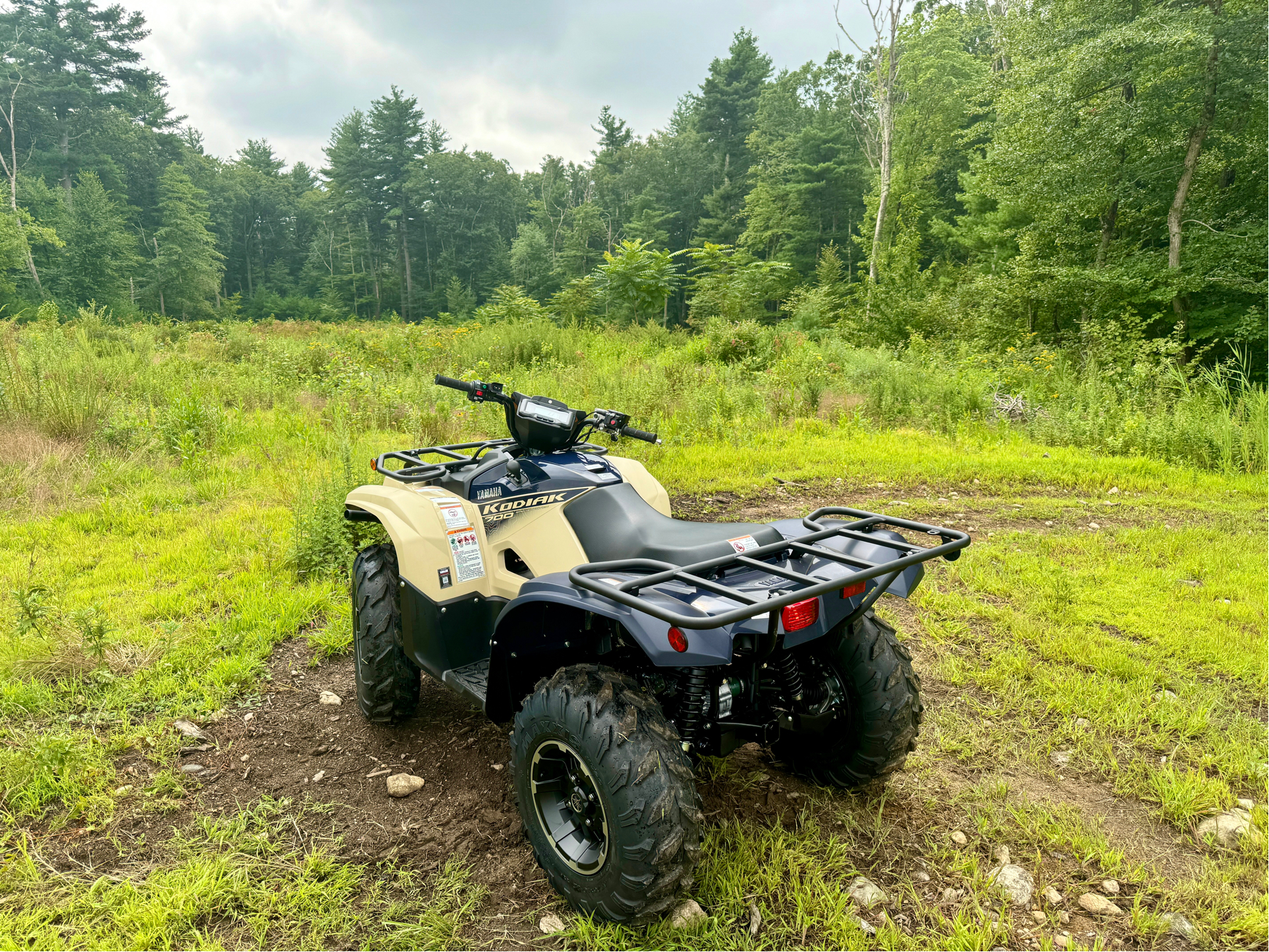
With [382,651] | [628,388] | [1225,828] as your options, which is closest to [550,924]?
[382,651]

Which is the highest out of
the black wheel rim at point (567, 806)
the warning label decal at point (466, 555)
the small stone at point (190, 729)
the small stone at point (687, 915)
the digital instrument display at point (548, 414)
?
the digital instrument display at point (548, 414)

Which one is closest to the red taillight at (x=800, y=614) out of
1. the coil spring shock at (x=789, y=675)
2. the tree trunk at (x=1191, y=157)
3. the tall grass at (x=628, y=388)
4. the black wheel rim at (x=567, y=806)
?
the coil spring shock at (x=789, y=675)

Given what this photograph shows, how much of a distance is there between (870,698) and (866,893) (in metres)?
0.53

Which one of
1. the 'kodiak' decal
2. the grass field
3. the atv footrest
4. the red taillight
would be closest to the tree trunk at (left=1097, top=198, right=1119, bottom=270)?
the grass field

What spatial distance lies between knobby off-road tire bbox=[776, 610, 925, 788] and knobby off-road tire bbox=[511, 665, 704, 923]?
2.28 ft

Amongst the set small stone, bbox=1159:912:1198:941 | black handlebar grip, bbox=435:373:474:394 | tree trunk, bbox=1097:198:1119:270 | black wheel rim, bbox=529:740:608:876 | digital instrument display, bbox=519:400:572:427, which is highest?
tree trunk, bbox=1097:198:1119:270

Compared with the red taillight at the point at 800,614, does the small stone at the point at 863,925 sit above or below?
below

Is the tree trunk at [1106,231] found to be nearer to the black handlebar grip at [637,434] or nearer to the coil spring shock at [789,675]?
the black handlebar grip at [637,434]

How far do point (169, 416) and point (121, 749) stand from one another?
502cm

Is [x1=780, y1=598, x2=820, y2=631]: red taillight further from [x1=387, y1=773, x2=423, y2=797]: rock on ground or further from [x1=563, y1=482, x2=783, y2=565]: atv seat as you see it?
[x1=387, y1=773, x2=423, y2=797]: rock on ground

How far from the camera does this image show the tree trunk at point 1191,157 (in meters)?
11.0

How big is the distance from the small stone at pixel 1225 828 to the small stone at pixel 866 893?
3.70ft

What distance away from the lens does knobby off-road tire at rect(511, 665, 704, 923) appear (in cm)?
162

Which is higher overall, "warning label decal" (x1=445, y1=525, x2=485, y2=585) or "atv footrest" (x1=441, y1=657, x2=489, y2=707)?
"warning label decal" (x1=445, y1=525, x2=485, y2=585)
